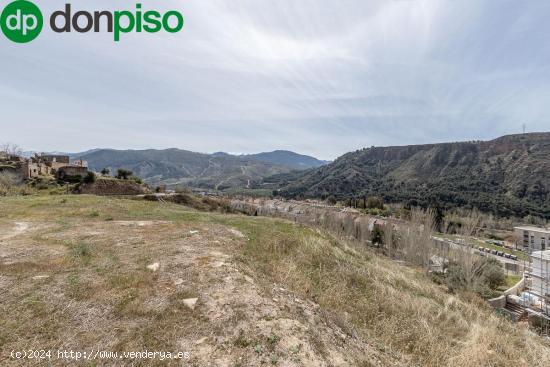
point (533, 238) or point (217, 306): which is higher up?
point (217, 306)

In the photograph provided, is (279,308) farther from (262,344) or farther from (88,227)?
(88,227)

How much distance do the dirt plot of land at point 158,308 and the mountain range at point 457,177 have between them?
90.2 m

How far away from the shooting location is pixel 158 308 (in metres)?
5.33

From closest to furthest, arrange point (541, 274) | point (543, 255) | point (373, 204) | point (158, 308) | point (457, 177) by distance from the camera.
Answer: point (158, 308)
point (541, 274)
point (543, 255)
point (373, 204)
point (457, 177)

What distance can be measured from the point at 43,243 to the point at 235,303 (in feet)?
23.9

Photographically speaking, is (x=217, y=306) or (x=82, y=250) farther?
(x=82, y=250)

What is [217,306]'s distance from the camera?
217 inches

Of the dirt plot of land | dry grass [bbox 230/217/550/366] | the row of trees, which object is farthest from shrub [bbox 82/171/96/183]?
the row of trees

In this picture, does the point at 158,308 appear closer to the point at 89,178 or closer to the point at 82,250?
the point at 82,250

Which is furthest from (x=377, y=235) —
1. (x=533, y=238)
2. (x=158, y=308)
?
(x=158, y=308)

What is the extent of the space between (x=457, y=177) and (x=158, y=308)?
443 feet

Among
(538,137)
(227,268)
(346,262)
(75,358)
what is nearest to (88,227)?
(227,268)

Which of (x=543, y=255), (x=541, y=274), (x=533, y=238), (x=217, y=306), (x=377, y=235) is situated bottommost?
(x=533, y=238)

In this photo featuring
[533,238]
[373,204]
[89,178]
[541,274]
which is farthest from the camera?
[373,204]
